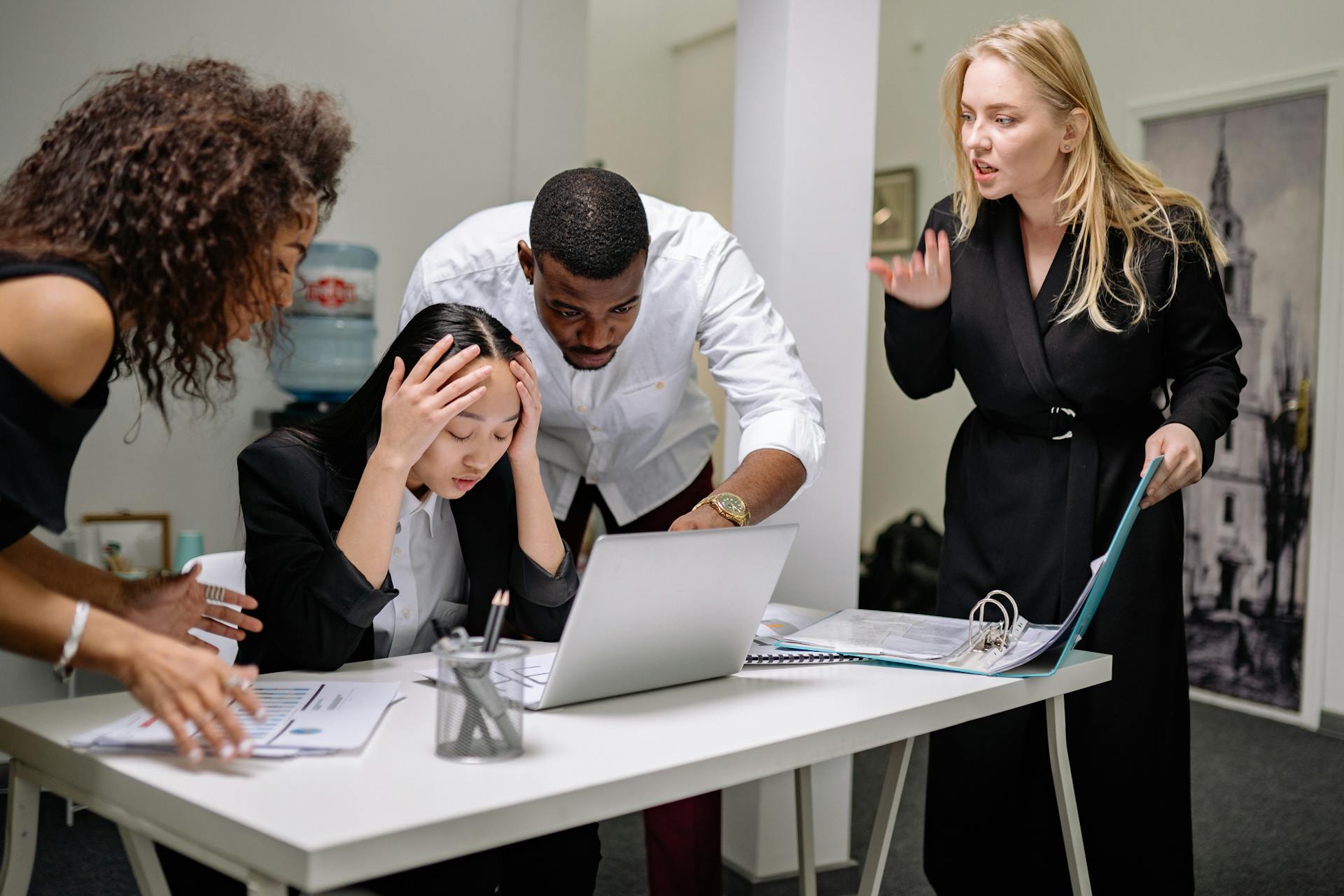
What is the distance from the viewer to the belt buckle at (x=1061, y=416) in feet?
6.01

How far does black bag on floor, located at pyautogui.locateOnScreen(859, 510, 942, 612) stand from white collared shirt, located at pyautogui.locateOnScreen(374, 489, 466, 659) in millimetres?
3462

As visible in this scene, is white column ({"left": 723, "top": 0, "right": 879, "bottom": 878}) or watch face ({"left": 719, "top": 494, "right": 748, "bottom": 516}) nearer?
watch face ({"left": 719, "top": 494, "right": 748, "bottom": 516})

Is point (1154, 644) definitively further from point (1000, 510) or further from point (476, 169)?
point (476, 169)

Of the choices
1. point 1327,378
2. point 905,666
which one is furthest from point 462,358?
point 1327,378

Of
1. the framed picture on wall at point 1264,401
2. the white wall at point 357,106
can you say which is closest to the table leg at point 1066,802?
the white wall at point 357,106

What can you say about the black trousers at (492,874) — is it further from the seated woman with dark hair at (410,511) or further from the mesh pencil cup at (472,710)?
the mesh pencil cup at (472,710)

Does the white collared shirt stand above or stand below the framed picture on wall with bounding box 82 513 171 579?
above

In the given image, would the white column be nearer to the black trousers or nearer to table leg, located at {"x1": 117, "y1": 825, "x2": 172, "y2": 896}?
the black trousers

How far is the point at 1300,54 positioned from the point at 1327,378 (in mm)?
1162

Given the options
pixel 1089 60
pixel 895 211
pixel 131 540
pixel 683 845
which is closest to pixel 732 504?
pixel 683 845

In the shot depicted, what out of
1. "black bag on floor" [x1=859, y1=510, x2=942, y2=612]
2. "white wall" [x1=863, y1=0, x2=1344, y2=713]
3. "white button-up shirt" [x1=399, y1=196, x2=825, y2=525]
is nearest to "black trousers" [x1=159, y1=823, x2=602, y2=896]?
"white button-up shirt" [x1=399, y1=196, x2=825, y2=525]

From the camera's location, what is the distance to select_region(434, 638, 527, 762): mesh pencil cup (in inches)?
39.2

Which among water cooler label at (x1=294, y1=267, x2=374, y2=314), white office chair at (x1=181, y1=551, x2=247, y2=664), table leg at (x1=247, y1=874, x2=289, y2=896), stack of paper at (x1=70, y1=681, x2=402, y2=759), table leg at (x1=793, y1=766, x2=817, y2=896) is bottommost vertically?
table leg at (x1=793, y1=766, x2=817, y2=896)

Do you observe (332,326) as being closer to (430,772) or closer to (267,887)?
(430,772)
